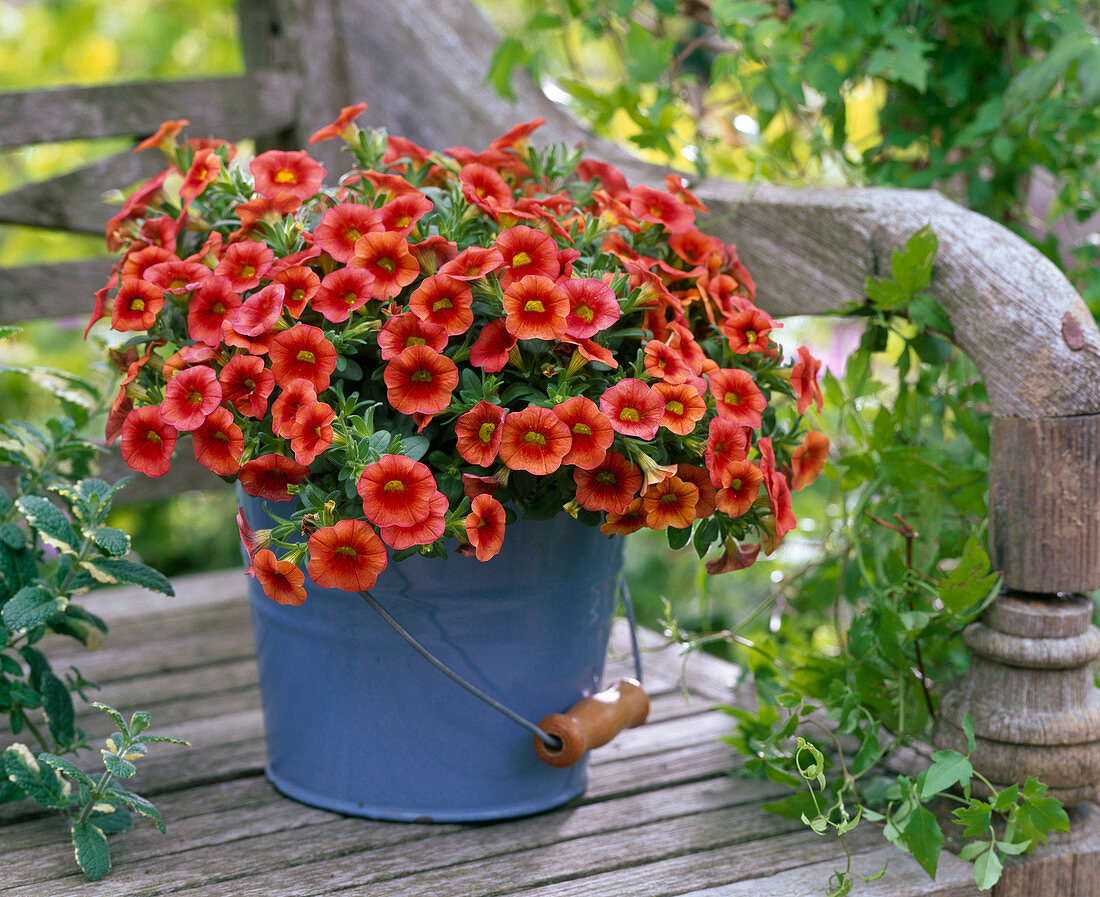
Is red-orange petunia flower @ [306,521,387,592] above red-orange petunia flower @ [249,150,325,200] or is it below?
below

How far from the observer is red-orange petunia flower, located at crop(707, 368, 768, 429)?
3.47 feet

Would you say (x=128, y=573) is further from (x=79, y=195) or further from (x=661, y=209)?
(x=79, y=195)

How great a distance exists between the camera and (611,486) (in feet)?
3.34

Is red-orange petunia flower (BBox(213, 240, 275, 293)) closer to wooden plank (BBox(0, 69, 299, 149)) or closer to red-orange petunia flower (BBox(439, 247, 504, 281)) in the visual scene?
red-orange petunia flower (BBox(439, 247, 504, 281))

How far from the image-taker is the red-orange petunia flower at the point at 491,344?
101 centimetres

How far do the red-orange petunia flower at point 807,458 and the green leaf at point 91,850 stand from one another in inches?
32.1

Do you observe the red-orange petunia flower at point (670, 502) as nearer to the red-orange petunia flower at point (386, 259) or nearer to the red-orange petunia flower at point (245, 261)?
the red-orange petunia flower at point (386, 259)

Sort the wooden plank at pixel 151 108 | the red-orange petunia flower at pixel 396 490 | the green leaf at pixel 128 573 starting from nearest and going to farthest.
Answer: the red-orange petunia flower at pixel 396 490
the green leaf at pixel 128 573
the wooden plank at pixel 151 108

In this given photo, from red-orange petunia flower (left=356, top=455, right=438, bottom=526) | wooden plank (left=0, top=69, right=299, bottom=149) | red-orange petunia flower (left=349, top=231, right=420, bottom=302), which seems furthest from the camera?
wooden plank (left=0, top=69, right=299, bottom=149)

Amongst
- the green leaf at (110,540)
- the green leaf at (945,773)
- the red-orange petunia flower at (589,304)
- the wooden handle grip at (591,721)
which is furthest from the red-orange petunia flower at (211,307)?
the green leaf at (945,773)

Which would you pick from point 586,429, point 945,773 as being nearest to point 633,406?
point 586,429

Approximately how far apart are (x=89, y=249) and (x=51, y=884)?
3140mm

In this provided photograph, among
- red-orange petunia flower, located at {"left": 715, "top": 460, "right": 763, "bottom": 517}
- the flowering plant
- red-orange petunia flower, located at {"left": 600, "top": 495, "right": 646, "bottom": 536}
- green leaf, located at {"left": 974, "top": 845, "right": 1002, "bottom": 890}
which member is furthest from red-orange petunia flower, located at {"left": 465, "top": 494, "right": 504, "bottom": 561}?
green leaf, located at {"left": 974, "top": 845, "right": 1002, "bottom": 890}

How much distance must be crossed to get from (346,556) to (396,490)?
8cm
